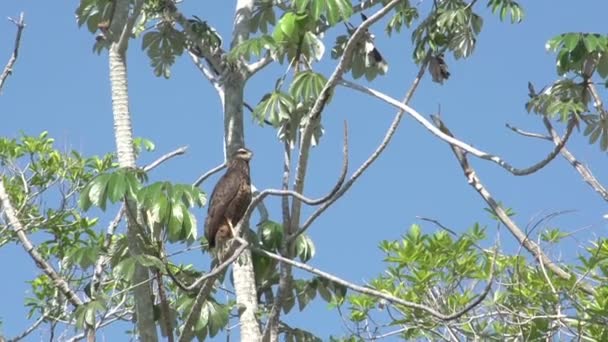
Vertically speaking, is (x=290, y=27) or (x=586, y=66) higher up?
(x=290, y=27)

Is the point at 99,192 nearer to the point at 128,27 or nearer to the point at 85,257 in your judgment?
the point at 85,257

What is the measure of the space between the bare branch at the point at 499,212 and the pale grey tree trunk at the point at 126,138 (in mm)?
1577

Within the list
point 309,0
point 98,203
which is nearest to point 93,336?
point 98,203

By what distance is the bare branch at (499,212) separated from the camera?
6922mm

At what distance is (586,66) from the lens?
6.55 m

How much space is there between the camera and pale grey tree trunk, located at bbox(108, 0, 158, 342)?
644 cm

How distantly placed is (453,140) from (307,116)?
0.87 metres

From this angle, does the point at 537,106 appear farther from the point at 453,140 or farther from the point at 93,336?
the point at 93,336

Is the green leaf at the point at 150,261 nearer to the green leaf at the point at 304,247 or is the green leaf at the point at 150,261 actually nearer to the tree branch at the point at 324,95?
the tree branch at the point at 324,95

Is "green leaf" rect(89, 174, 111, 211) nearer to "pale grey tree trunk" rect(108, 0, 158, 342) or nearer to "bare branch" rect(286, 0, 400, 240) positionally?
"pale grey tree trunk" rect(108, 0, 158, 342)

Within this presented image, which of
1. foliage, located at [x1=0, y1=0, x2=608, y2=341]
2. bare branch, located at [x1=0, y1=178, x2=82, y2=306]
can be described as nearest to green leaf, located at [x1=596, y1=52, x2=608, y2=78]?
foliage, located at [x1=0, y1=0, x2=608, y2=341]

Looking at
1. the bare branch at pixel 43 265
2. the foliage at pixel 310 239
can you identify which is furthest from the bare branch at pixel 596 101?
the bare branch at pixel 43 265

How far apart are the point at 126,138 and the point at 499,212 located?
2.10 metres

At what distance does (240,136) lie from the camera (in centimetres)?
735
